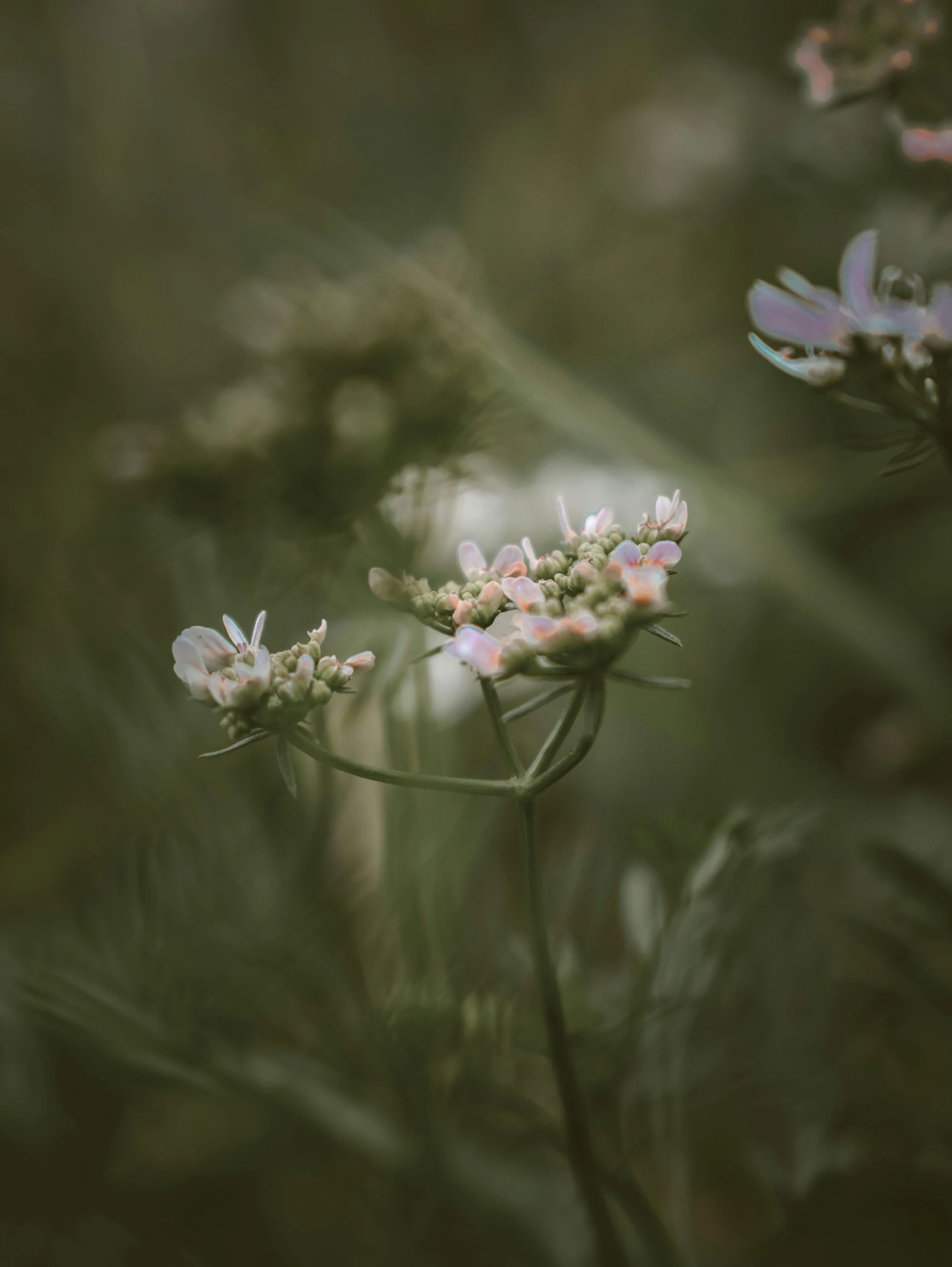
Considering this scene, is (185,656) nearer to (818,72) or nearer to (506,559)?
(506,559)

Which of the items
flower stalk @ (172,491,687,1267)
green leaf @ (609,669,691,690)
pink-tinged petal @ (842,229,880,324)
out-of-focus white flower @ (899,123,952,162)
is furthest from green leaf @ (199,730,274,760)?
out-of-focus white flower @ (899,123,952,162)

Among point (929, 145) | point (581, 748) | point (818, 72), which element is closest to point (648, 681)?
point (581, 748)

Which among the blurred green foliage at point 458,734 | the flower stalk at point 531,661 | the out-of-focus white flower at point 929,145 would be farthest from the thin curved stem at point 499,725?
the out-of-focus white flower at point 929,145

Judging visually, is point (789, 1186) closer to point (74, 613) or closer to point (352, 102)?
point (74, 613)

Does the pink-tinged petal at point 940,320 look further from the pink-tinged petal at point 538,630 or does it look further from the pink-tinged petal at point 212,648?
the pink-tinged petal at point 212,648

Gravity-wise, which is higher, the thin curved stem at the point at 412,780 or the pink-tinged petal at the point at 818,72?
the pink-tinged petal at the point at 818,72
